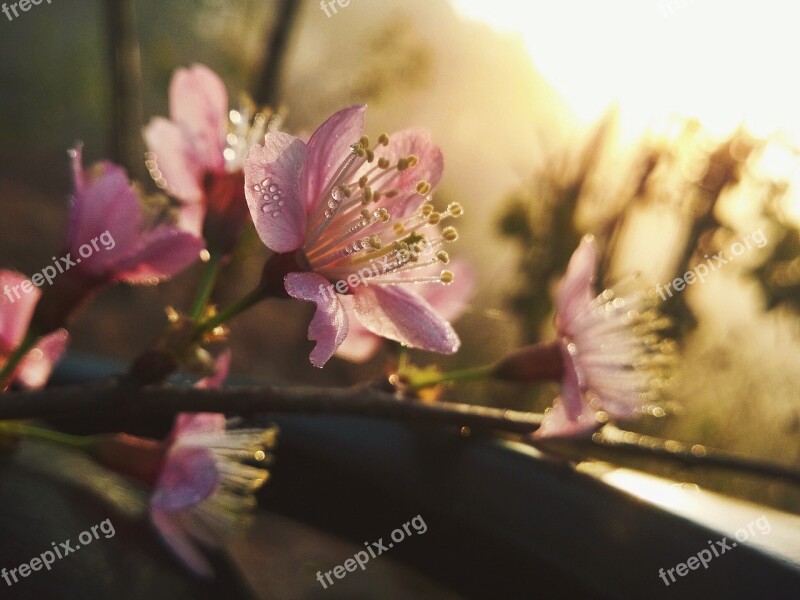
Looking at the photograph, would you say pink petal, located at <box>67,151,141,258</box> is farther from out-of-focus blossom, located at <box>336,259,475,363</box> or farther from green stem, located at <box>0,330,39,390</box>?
out-of-focus blossom, located at <box>336,259,475,363</box>

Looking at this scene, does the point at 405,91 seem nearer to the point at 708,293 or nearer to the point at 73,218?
the point at 708,293

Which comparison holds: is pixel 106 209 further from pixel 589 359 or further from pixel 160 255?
pixel 589 359

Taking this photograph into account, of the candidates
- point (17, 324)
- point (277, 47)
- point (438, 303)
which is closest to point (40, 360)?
point (17, 324)

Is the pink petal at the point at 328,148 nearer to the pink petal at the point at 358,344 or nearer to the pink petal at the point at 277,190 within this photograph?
the pink petal at the point at 277,190

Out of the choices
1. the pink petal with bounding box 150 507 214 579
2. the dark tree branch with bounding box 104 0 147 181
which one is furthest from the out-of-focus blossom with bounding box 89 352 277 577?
the dark tree branch with bounding box 104 0 147 181

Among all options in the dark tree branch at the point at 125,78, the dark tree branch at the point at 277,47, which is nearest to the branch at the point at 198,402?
the dark tree branch at the point at 125,78

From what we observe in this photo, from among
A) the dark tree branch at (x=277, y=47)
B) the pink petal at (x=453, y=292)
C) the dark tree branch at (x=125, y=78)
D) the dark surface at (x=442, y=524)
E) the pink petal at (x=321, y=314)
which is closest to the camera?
the pink petal at (x=321, y=314)

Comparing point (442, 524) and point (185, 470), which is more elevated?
point (185, 470)
